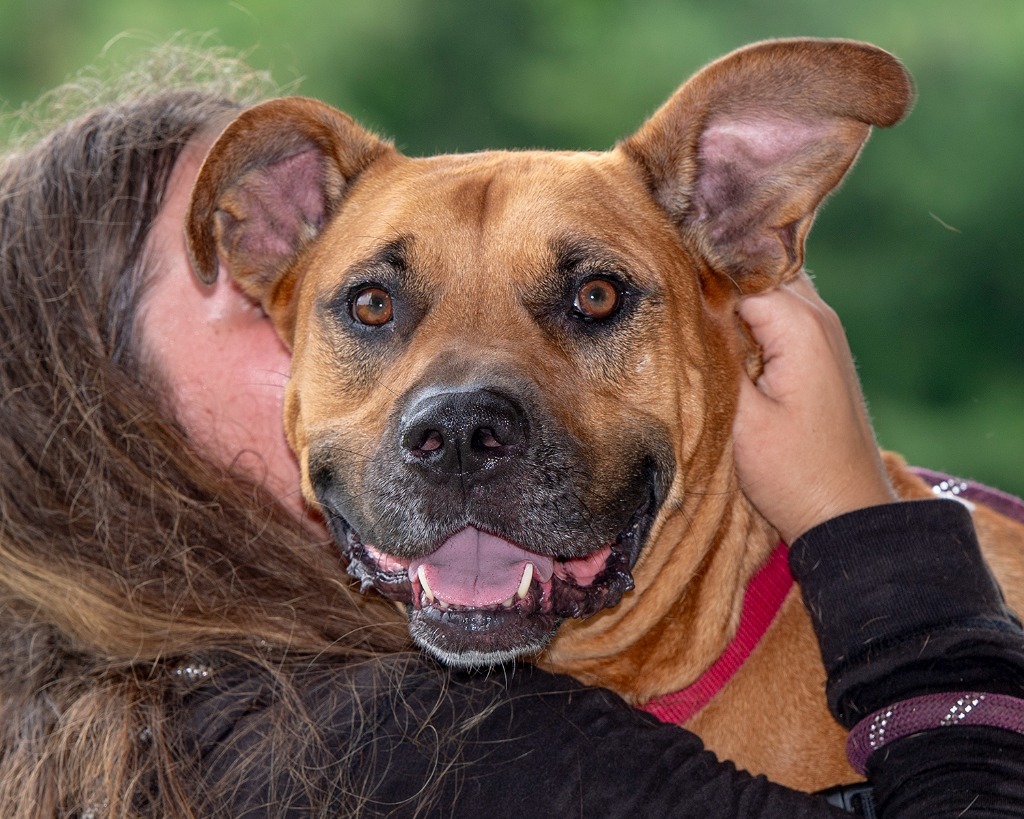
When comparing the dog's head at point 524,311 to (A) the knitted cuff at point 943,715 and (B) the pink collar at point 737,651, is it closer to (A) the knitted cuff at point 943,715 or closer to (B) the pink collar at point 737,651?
(B) the pink collar at point 737,651

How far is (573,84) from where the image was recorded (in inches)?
346

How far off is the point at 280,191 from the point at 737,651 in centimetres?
157

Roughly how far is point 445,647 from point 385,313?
772 mm

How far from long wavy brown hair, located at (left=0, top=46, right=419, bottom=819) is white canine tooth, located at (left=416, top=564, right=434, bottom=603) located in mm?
334

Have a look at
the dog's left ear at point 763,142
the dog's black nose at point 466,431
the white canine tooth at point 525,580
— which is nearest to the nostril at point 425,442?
the dog's black nose at point 466,431

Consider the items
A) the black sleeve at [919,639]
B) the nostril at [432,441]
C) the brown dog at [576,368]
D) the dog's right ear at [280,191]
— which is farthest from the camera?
the dog's right ear at [280,191]

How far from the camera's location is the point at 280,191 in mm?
3164

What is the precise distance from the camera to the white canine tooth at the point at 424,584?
2.53 metres

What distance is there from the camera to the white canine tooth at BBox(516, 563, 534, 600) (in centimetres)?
251

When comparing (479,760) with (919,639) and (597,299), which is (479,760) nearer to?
(919,639)

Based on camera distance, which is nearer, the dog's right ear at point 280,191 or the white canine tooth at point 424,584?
the white canine tooth at point 424,584

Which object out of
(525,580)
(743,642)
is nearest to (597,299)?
(525,580)

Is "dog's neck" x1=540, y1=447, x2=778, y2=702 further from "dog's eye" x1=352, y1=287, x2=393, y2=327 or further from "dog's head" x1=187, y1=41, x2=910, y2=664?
"dog's eye" x1=352, y1=287, x2=393, y2=327

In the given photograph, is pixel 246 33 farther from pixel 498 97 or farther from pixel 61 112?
pixel 61 112
